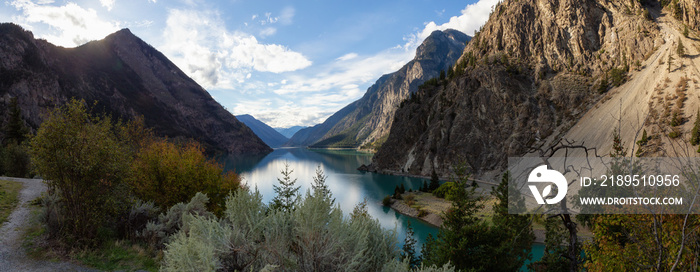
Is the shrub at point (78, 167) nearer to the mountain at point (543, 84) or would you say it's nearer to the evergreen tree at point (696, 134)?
the mountain at point (543, 84)

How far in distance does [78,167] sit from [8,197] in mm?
10665

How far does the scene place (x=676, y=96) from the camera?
57.2 m

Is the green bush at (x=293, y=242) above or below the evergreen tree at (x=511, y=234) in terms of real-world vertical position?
above

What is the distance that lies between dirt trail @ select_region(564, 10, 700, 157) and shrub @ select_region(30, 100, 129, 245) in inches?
2683

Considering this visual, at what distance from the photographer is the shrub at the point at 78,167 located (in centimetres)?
1309

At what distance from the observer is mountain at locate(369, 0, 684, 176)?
70.7 metres

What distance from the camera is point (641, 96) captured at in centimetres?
6419

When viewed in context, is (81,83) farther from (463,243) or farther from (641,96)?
(641,96)

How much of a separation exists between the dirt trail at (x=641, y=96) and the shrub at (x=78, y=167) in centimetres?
6816

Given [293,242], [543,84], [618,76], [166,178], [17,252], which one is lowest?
[17,252]

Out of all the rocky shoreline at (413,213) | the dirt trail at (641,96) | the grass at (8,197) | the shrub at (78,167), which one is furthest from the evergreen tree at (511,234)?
the dirt trail at (641,96)

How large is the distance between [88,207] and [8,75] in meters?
118

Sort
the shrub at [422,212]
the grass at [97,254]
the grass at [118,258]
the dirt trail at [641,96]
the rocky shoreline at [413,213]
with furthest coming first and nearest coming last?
the dirt trail at [641,96] < the shrub at [422,212] < the rocky shoreline at [413,213] < the grass at [118,258] < the grass at [97,254]

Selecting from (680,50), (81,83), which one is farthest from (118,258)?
(81,83)
